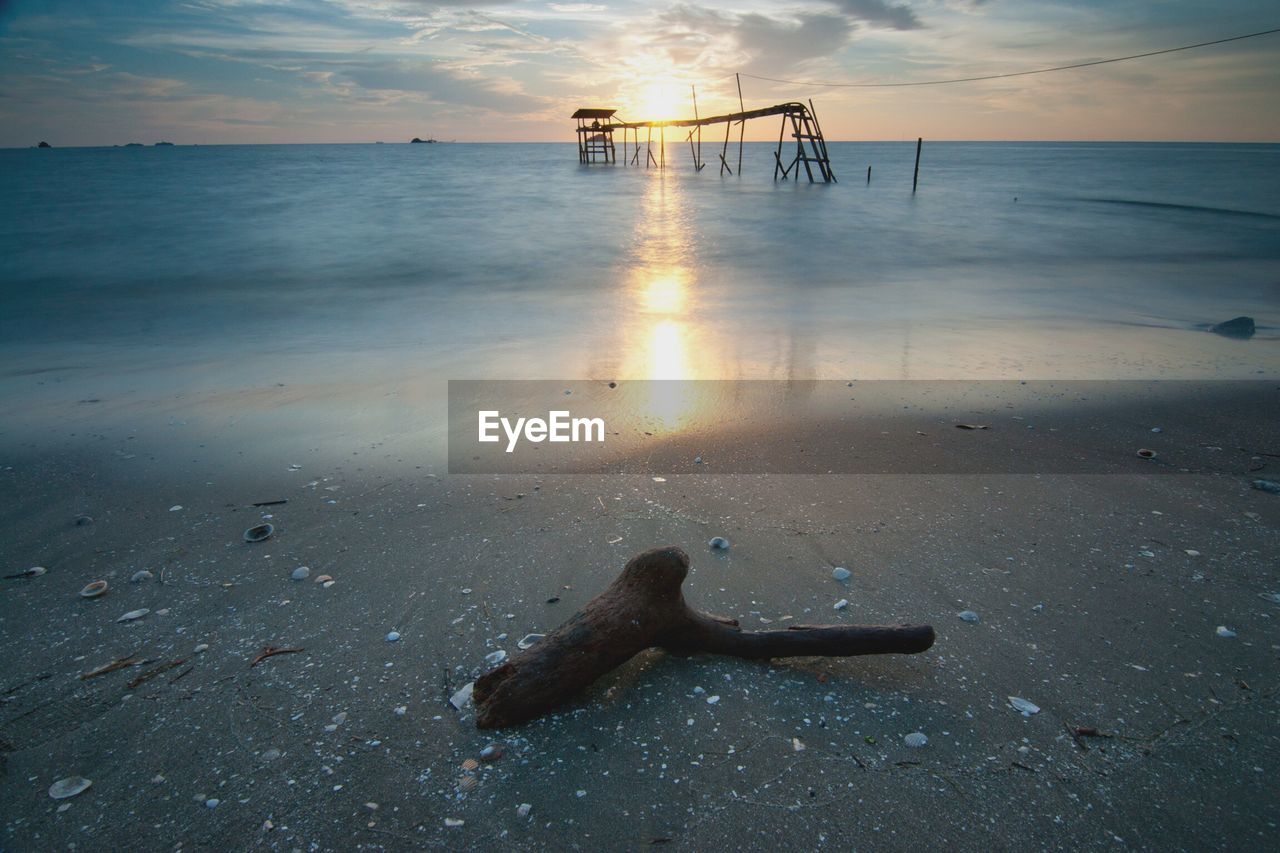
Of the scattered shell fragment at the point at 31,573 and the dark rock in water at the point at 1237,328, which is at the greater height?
the dark rock in water at the point at 1237,328

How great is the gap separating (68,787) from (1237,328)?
11980 millimetres

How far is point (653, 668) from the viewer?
2705 millimetres

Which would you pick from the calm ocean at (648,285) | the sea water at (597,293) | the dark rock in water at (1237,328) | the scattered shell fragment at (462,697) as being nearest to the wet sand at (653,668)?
the scattered shell fragment at (462,697)

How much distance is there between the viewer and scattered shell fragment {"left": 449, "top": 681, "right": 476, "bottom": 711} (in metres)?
2.54

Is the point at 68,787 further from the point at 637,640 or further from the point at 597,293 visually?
the point at 597,293

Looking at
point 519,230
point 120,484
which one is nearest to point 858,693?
point 120,484

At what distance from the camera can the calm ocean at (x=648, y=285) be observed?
805cm

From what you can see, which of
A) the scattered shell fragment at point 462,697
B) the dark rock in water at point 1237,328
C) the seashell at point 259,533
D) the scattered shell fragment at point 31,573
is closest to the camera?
Answer: the scattered shell fragment at point 462,697

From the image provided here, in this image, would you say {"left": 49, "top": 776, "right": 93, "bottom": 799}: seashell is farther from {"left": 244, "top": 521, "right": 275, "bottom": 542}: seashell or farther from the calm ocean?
the calm ocean

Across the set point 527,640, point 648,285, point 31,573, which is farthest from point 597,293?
point 527,640

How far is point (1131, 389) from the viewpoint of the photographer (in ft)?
20.6

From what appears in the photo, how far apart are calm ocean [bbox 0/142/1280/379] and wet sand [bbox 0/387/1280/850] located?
3.27 m

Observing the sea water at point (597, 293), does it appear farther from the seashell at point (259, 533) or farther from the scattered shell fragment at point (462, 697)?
the scattered shell fragment at point (462, 697)

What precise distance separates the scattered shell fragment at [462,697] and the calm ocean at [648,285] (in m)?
4.67
